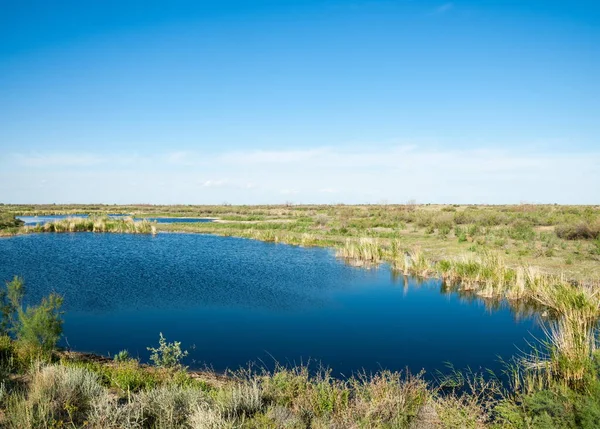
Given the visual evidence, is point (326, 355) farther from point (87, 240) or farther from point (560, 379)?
point (87, 240)

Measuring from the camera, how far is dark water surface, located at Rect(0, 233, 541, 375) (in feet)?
39.3

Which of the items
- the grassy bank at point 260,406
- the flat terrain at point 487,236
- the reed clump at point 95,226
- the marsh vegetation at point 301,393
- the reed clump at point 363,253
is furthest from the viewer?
the reed clump at point 95,226

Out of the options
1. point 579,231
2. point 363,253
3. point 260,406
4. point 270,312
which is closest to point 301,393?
point 260,406

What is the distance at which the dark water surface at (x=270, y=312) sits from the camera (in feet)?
39.3

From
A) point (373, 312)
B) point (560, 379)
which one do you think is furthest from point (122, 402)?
point (373, 312)

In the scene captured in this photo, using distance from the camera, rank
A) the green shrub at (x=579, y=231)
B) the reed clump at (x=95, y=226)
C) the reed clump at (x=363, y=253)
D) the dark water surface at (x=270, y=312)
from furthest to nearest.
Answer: the reed clump at (x=95, y=226)
the green shrub at (x=579, y=231)
the reed clump at (x=363, y=253)
the dark water surface at (x=270, y=312)

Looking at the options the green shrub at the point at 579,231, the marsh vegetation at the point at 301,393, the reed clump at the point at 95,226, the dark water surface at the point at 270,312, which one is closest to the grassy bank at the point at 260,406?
the marsh vegetation at the point at 301,393

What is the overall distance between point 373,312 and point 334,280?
588 centimetres

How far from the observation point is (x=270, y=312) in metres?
16.4

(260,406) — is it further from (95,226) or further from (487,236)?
(95,226)

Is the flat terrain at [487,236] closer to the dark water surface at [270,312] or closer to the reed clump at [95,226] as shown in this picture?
the reed clump at [95,226]

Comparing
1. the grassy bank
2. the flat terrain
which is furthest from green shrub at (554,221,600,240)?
the grassy bank

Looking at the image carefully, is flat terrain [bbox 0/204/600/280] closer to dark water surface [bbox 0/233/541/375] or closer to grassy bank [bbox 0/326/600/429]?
dark water surface [bbox 0/233/541/375]

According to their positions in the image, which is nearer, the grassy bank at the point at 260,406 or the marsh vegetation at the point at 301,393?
the grassy bank at the point at 260,406
